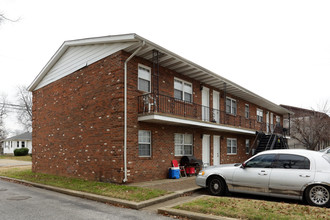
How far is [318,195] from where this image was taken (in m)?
7.10

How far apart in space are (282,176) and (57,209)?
6.35 metres

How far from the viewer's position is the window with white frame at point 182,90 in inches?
576

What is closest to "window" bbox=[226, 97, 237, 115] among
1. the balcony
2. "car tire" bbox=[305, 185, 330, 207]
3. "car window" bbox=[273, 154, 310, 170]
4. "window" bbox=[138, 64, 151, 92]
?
the balcony

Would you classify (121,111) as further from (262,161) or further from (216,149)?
(216,149)

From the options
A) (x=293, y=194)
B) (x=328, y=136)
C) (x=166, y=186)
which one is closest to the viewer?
(x=293, y=194)

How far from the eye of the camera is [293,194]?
739cm

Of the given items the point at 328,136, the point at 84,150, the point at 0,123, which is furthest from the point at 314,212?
the point at 0,123

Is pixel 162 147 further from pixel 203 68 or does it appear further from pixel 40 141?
pixel 40 141

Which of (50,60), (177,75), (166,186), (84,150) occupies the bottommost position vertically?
(166,186)

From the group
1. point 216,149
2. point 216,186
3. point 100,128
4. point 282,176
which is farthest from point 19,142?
point 282,176

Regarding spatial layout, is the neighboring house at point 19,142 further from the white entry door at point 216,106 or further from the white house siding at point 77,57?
the white entry door at point 216,106

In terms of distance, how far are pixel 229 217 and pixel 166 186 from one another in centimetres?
458

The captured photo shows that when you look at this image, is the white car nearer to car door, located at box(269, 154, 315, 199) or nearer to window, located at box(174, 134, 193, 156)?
car door, located at box(269, 154, 315, 199)

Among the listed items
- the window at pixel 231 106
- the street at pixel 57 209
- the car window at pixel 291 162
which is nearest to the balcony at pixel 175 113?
the window at pixel 231 106
